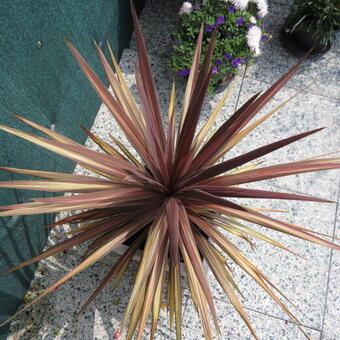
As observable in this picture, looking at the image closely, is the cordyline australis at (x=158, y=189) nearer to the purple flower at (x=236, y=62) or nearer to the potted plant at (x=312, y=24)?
the purple flower at (x=236, y=62)

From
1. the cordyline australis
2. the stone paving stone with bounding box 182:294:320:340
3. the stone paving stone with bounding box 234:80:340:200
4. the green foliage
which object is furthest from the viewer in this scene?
the green foliage

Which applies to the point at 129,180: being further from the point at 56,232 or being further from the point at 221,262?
the point at 56,232

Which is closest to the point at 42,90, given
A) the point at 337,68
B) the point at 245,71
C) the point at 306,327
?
the point at 245,71

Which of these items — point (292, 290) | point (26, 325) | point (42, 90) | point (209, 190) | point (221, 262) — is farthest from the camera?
point (292, 290)

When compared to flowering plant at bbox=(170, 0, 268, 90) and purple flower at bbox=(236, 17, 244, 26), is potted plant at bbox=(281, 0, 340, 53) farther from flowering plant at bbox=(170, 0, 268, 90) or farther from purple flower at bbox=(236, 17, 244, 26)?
purple flower at bbox=(236, 17, 244, 26)

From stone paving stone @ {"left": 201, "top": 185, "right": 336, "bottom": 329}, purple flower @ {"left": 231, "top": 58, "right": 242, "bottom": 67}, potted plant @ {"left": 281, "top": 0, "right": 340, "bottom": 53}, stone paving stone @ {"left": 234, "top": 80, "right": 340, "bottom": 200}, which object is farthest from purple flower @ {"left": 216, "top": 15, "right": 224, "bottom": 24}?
stone paving stone @ {"left": 201, "top": 185, "right": 336, "bottom": 329}

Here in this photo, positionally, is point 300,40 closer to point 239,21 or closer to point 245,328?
point 239,21
